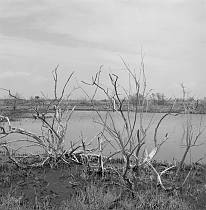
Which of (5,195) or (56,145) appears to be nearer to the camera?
(5,195)

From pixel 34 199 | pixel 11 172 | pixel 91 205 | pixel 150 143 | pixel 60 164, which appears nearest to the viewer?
pixel 91 205

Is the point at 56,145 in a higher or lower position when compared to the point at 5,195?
higher

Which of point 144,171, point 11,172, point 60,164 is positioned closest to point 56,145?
point 60,164

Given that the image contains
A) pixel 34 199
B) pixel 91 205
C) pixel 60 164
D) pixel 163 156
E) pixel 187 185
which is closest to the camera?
pixel 91 205

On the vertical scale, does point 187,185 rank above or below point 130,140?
below

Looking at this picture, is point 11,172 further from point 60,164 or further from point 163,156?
point 163,156

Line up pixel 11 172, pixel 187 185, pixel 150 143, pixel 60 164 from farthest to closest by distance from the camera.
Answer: pixel 150 143
pixel 60 164
pixel 11 172
pixel 187 185

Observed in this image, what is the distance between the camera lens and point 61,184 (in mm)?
6953

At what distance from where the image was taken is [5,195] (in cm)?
612

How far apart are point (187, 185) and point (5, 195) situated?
3.53 metres

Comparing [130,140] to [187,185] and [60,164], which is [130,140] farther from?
[60,164]

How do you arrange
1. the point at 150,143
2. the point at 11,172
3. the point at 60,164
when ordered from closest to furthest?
1. the point at 11,172
2. the point at 60,164
3. the point at 150,143

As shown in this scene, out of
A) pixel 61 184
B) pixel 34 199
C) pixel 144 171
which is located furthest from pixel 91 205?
pixel 144 171

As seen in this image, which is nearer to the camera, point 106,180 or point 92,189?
point 92,189
